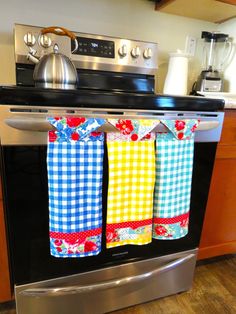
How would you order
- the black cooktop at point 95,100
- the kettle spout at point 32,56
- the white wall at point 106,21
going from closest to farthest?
the black cooktop at point 95,100
the kettle spout at point 32,56
the white wall at point 106,21

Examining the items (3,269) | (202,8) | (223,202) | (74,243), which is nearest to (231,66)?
(202,8)

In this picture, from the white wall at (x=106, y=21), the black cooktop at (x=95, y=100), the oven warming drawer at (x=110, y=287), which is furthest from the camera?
the white wall at (x=106, y=21)

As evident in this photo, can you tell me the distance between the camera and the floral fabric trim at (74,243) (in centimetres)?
74

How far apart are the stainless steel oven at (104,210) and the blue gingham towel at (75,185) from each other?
1.6 inches

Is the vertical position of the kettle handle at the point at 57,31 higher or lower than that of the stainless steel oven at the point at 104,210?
higher

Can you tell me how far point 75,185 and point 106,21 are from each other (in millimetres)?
1037

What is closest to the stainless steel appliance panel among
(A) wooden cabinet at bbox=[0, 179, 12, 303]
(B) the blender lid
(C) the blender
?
(A) wooden cabinet at bbox=[0, 179, 12, 303]

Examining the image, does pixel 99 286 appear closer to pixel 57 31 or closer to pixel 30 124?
pixel 30 124

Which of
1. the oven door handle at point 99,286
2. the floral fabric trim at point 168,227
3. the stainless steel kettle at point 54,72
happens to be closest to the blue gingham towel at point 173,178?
the floral fabric trim at point 168,227

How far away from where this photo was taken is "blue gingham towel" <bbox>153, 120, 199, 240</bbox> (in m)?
0.78

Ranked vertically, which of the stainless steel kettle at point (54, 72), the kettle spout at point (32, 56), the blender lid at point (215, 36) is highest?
the blender lid at point (215, 36)

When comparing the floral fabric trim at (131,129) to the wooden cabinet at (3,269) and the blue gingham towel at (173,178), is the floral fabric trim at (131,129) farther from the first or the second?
the wooden cabinet at (3,269)

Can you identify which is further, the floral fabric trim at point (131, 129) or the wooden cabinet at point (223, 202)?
the wooden cabinet at point (223, 202)

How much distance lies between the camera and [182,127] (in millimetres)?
781
